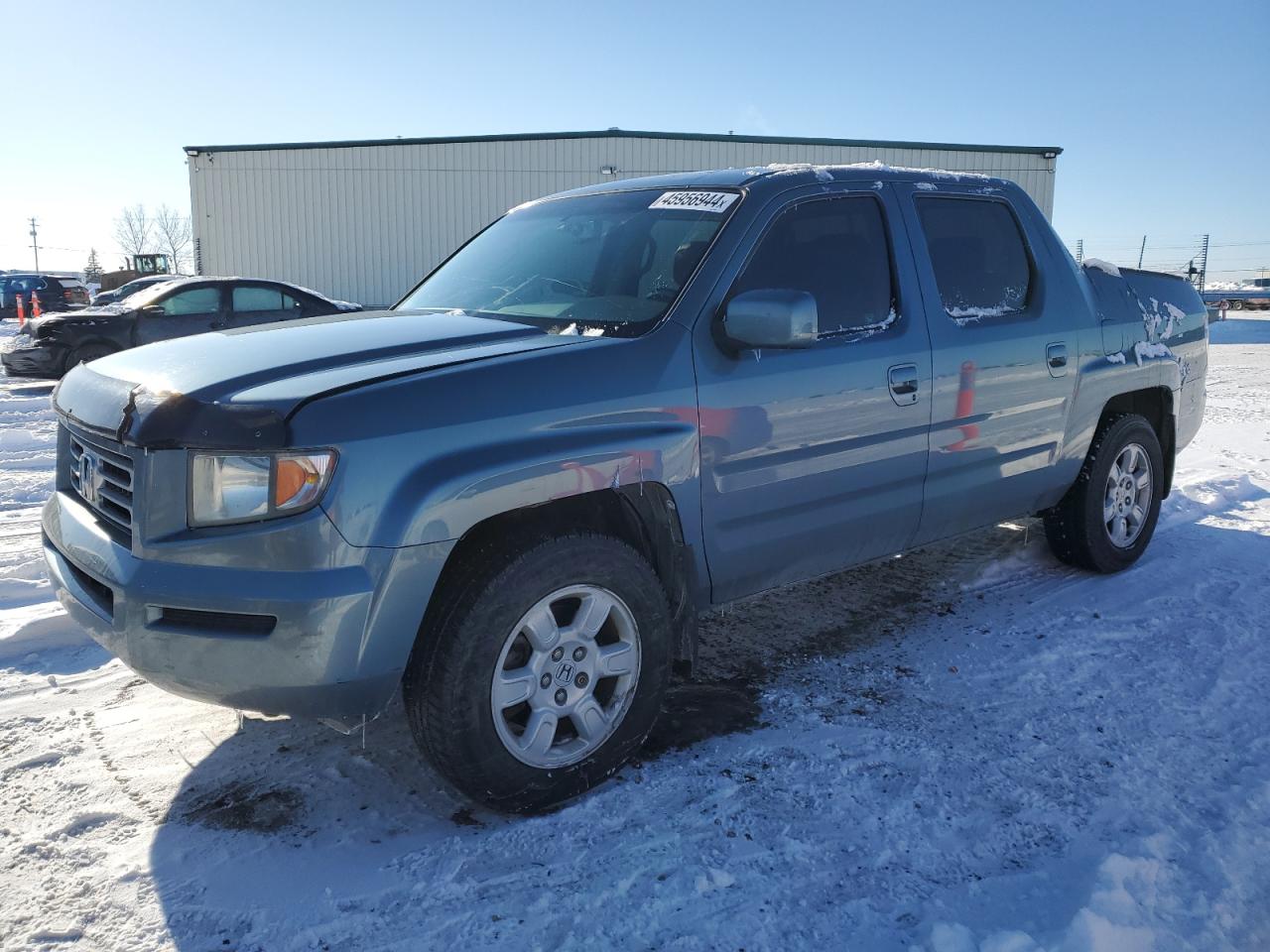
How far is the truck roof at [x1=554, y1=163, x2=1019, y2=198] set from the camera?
11.7 feet

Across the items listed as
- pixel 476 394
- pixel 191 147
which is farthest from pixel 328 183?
pixel 476 394

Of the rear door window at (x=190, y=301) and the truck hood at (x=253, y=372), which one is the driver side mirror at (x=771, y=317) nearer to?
the truck hood at (x=253, y=372)

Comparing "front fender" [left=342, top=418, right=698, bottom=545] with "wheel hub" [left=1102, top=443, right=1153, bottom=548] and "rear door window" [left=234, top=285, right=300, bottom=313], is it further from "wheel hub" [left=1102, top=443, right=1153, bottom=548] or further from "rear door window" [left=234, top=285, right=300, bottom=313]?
"rear door window" [left=234, top=285, right=300, bottom=313]

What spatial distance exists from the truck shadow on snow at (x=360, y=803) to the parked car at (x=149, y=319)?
10.1 meters

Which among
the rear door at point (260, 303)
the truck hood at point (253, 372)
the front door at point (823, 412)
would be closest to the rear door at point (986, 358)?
the front door at point (823, 412)

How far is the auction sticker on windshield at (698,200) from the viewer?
11.4 ft

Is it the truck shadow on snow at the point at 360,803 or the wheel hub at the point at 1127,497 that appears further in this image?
the wheel hub at the point at 1127,497

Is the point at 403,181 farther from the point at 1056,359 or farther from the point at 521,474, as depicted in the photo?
the point at 521,474

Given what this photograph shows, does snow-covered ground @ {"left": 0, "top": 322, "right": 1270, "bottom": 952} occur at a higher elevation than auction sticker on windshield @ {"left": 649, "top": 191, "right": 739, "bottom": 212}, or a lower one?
lower

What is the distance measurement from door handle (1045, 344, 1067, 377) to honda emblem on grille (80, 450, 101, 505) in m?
3.70

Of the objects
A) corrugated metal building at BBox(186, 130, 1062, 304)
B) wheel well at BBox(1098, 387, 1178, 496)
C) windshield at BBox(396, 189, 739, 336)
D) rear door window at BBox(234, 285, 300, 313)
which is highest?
corrugated metal building at BBox(186, 130, 1062, 304)

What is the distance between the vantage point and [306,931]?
7.79 ft

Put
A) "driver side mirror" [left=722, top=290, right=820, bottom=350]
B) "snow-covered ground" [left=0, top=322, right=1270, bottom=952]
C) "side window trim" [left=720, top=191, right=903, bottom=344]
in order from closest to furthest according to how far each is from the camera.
Result: "snow-covered ground" [left=0, top=322, right=1270, bottom=952]
"driver side mirror" [left=722, top=290, right=820, bottom=350]
"side window trim" [left=720, top=191, right=903, bottom=344]

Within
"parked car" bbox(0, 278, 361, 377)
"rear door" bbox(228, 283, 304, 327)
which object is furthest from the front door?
"rear door" bbox(228, 283, 304, 327)
